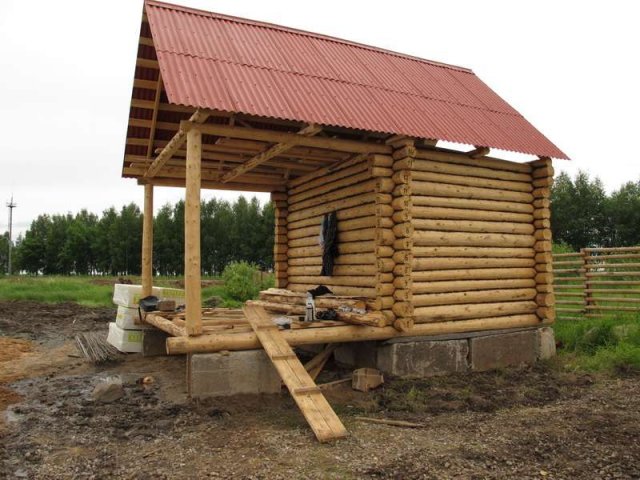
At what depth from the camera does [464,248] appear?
966 centimetres

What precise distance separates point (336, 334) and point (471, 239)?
125 inches

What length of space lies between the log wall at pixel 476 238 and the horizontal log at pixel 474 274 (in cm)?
2

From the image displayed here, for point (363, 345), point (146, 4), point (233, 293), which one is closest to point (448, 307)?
point (363, 345)

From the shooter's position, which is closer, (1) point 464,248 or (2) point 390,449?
(2) point 390,449

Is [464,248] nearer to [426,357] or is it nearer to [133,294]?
[426,357]

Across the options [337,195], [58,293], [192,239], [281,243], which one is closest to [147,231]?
[281,243]

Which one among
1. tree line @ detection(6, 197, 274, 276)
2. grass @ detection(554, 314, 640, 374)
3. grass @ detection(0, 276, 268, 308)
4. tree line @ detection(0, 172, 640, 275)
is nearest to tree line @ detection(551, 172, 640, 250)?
tree line @ detection(0, 172, 640, 275)

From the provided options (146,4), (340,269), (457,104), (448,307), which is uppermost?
(146,4)

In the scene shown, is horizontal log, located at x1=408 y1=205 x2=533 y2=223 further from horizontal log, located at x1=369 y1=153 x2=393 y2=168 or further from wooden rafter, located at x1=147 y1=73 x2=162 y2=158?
wooden rafter, located at x1=147 y1=73 x2=162 y2=158

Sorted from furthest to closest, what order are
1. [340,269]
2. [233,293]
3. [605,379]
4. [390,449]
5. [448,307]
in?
[233,293] → [340,269] → [448,307] → [605,379] → [390,449]

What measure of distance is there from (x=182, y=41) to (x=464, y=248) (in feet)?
19.6

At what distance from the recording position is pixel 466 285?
963 cm

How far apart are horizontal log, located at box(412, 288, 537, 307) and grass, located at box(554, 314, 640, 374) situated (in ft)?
4.73

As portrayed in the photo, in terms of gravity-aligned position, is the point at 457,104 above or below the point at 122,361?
above
